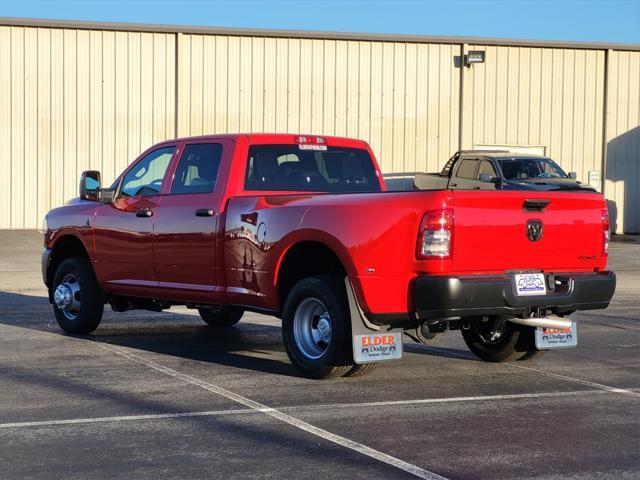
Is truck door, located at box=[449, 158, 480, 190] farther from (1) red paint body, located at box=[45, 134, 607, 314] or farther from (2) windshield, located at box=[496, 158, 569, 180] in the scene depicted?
(1) red paint body, located at box=[45, 134, 607, 314]

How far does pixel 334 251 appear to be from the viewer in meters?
8.12

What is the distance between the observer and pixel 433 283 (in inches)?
301

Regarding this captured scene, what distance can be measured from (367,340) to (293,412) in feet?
3.45

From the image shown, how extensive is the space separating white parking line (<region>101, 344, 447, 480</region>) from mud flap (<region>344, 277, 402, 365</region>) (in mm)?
908

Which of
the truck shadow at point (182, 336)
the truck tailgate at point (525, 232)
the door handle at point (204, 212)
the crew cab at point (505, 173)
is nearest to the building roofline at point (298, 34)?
the crew cab at point (505, 173)

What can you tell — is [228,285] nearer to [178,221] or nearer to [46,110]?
[178,221]

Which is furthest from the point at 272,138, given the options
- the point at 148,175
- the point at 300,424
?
the point at 300,424

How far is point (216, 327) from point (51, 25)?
16531 mm

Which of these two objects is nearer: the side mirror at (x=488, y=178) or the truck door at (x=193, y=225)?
the truck door at (x=193, y=225)

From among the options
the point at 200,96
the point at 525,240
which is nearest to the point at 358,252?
the point at 525,240

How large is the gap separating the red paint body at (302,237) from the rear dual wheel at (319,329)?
29cm

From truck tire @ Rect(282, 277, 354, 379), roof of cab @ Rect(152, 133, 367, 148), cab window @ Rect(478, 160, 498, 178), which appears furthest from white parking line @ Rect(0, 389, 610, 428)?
cab window @ Rect(478, 160, 498, 178)

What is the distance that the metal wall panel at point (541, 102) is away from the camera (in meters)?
29.7

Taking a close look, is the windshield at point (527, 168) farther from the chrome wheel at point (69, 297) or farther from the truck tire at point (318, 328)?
the truck tire at point (318, 328)
